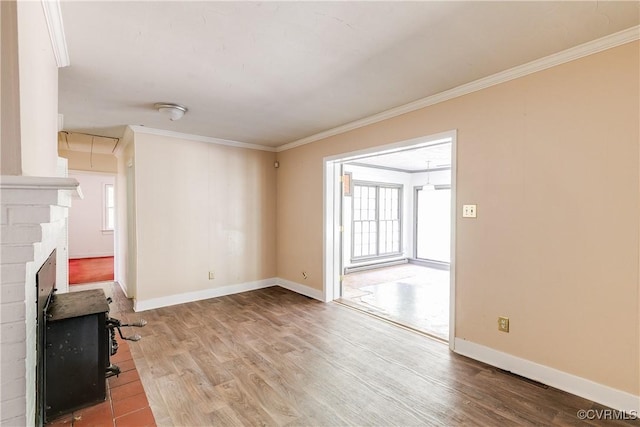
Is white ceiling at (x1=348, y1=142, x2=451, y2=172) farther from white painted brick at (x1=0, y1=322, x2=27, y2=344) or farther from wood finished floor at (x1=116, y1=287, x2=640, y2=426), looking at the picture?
white painted brick at (x1=0, y1=322, x2=27, y2=344)

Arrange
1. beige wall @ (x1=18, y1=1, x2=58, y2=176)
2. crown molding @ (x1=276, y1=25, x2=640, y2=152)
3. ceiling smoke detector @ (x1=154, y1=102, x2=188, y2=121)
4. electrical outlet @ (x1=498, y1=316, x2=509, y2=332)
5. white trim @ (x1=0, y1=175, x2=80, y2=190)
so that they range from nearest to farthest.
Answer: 1. white trim @ (x1=0, y1=175, x2=80, y2=190)
2. beige wall @ (x1=18, y1=1, x2=58, y2=176)
3. crown molding @ (x1=276, y1=25, x2=640, y2=152)
4. electrical outlet @ (x1=498, y1=316, x2=509, y2=332)
5. ceiling smoke detector @ (x1=154, y1=102, x2=188, y2=121)

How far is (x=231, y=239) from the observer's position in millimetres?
4840

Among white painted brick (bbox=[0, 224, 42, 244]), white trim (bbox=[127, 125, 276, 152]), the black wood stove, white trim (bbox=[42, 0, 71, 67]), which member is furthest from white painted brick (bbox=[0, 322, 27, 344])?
white trim (bbox=[127, 125, 276, 152])

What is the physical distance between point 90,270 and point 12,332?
269 inches

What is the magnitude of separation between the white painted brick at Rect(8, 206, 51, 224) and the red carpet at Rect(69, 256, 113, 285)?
558 cm

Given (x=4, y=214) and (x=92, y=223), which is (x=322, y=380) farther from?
(x=92, y=223)

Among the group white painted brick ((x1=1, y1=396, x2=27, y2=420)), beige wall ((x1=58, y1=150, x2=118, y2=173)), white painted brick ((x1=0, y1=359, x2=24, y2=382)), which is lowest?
white painted brick ((x1=1, y1=396, x2=27, y2=420))

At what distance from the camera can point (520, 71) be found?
94.0 inches

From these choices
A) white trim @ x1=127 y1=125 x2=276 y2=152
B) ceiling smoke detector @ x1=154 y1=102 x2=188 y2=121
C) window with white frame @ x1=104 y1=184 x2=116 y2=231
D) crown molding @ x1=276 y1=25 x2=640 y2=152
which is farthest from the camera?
window with white frame @ x1=104 y1=184 x2=116 y2=231

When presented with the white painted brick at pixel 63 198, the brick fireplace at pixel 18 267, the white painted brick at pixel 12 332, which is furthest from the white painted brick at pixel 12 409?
the white painted brick at pixel 63 198

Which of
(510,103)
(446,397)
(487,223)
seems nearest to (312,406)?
(446,397)

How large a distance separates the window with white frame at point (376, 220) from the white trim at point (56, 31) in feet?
17.2

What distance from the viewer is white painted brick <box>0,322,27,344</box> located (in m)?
1.13

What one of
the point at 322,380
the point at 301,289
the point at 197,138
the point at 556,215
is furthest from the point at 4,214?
the point at 301,289
